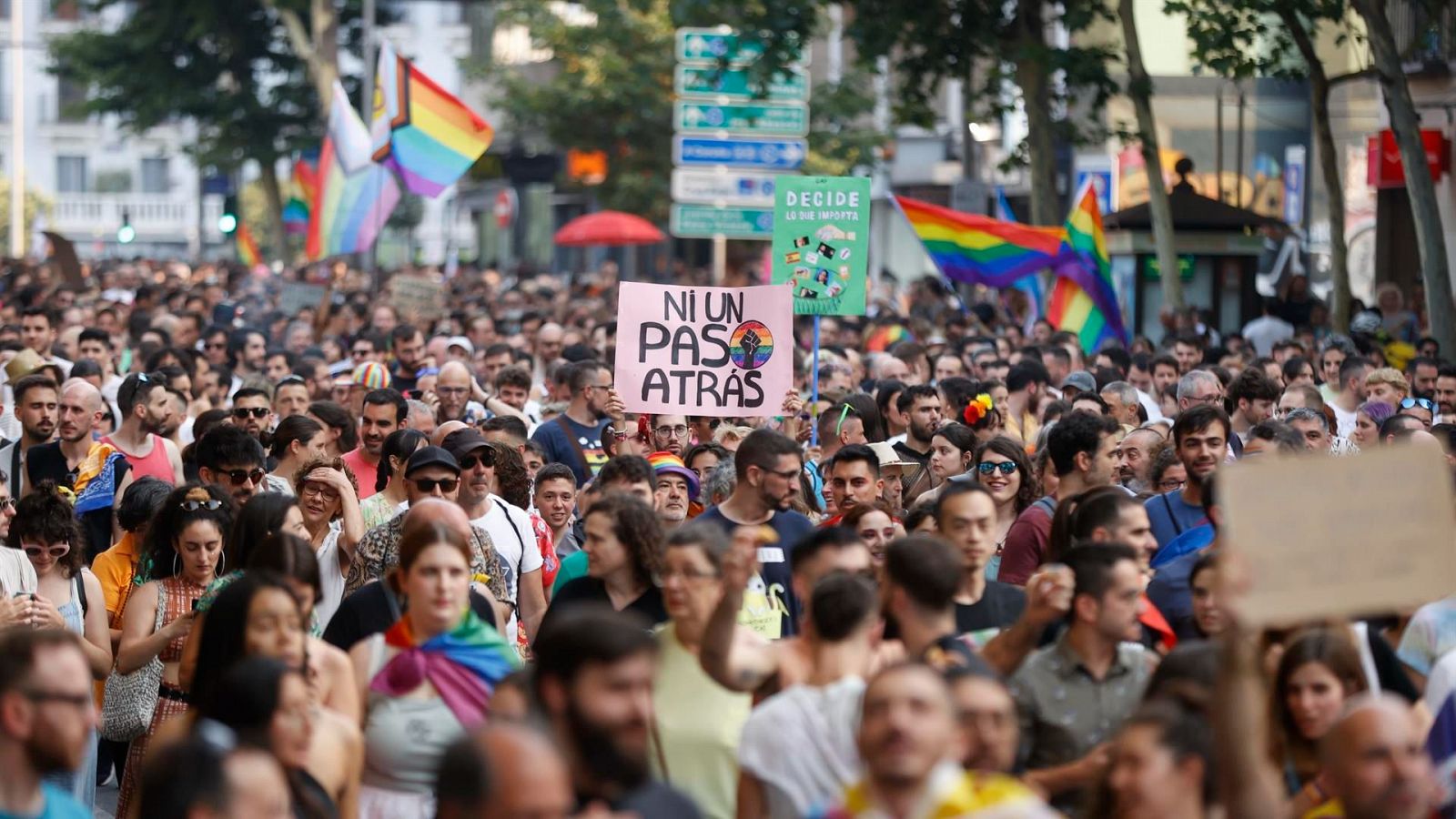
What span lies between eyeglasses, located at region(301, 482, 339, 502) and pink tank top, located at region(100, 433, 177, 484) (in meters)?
2.41

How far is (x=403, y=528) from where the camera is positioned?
763cm

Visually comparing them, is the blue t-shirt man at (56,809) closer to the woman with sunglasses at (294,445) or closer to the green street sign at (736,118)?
the woman with sunglasses at (294,445)

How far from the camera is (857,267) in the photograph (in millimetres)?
13617

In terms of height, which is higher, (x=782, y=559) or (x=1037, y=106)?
(x=1037, y=106)

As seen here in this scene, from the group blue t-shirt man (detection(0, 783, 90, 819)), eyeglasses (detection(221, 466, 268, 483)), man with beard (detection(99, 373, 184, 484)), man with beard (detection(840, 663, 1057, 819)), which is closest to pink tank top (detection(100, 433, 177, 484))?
man with beard (detection(99, 373, 184, 484))

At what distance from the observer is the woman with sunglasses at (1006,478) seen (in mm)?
9672

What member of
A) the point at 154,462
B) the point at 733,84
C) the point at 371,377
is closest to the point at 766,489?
the point at 154,462

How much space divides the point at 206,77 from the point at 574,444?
1442 inches

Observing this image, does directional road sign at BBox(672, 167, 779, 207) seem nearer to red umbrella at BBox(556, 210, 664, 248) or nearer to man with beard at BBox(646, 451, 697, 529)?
man with beard at BBox(646, 451, 697, 529)

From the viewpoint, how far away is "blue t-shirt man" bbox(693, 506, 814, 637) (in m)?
7.77

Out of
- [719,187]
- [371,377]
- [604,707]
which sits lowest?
[604,707]

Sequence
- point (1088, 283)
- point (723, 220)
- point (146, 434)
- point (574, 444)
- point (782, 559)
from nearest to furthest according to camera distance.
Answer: point (782, 559) → point (146, 434) → point (574, 444) → point (1088, 283) → point (723, 220)

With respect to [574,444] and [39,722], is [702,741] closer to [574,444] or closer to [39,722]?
[39,722]

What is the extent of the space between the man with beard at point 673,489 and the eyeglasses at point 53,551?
223cm
